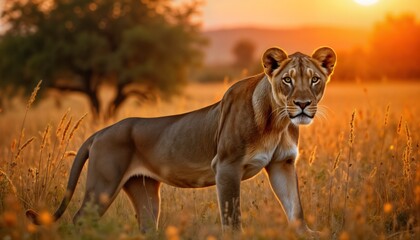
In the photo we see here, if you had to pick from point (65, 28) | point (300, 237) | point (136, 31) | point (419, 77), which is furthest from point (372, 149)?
point (419, 77)

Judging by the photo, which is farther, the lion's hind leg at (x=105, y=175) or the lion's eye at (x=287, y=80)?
the lion's hind leg at (x=105, y=175)

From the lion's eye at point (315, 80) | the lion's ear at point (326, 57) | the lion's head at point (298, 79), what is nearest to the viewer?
the lion's head at point (298, 79)

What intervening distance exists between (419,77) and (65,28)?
43.2m

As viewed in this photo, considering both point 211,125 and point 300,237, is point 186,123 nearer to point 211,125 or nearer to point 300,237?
point 211,125

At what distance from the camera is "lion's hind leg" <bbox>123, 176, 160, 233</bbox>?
6.57 meters

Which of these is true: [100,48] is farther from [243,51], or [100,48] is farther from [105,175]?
[243,51]

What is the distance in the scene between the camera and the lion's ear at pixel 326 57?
5816 millimetres

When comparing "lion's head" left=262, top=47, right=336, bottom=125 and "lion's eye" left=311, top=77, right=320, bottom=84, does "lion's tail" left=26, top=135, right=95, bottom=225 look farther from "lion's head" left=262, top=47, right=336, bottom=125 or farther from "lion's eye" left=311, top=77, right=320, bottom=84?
"lion's eye" left=311, top=77, right=320, bottom=84

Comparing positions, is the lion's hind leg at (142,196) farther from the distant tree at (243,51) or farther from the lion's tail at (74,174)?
the distant tree at (243,51)

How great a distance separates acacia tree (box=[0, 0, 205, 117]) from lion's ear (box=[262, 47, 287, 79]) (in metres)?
18.5

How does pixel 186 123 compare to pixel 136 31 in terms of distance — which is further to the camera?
pixel 136 31

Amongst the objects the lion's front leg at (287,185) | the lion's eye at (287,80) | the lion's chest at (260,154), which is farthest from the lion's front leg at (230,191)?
the lion's eye at (287,80)

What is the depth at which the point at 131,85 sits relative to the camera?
2744 cm

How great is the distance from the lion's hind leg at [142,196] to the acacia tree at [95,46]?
1767 centimetres
